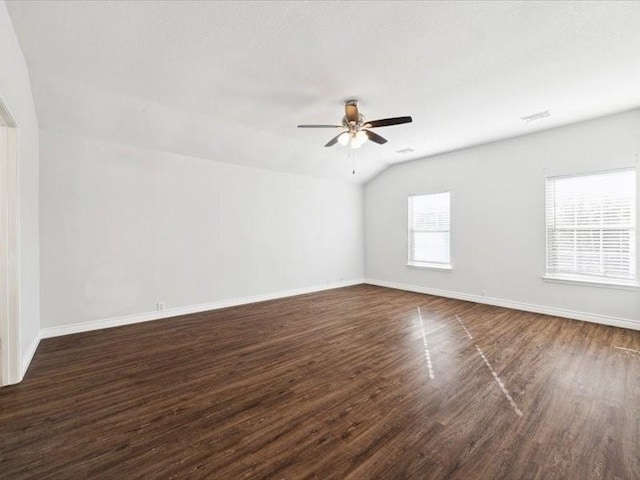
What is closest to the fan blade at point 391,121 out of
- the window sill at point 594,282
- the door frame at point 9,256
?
the door frame at point 9,256

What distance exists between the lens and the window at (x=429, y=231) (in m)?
6.08

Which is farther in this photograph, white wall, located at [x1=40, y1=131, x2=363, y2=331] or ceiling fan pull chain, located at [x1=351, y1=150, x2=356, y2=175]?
ceiling fan pull chain, located at [x1=351, y1=150, x2=356, y2=175]

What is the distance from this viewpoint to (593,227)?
426cm

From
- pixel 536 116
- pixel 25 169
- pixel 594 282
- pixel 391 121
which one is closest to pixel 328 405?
pixel 391 121

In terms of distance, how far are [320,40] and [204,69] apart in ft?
4.05

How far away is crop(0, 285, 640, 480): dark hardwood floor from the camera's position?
1.64m

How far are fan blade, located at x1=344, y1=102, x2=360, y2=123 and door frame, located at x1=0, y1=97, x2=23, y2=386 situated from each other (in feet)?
10.2

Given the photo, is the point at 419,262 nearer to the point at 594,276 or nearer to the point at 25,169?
the point at 594,276

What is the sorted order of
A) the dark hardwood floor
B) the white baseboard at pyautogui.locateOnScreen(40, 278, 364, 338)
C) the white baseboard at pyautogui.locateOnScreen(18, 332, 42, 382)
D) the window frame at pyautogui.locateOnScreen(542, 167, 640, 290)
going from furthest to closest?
1. the window frame at pyautogui.locateOnScreen(542, 167, 640, 290)
2. the white baseboard at pyautogui.locateOnScreen(40, 278, 364, 338)
3. the white baseboard at pyautogui.locateOnScreen(18, 332, 42, 382)
4. the dark hardwood floor

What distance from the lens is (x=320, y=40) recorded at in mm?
2457

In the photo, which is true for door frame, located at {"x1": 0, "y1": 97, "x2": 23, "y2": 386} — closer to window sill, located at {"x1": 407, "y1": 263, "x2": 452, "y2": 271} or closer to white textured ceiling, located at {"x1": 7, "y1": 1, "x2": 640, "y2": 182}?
white textured ceiling, located at {"x1": 7, "y1": 1, "x2": 640, "y2": 182}

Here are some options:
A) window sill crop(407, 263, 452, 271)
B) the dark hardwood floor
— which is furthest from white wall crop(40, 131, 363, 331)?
window sill crop(407, 263, 452, 271)

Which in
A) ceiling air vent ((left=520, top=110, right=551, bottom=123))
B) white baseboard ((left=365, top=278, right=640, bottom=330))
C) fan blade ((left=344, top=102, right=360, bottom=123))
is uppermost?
ceiling air vent ((left=520, top=110, right=551, bottom=123))

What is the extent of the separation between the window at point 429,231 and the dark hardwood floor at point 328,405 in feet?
7.97
